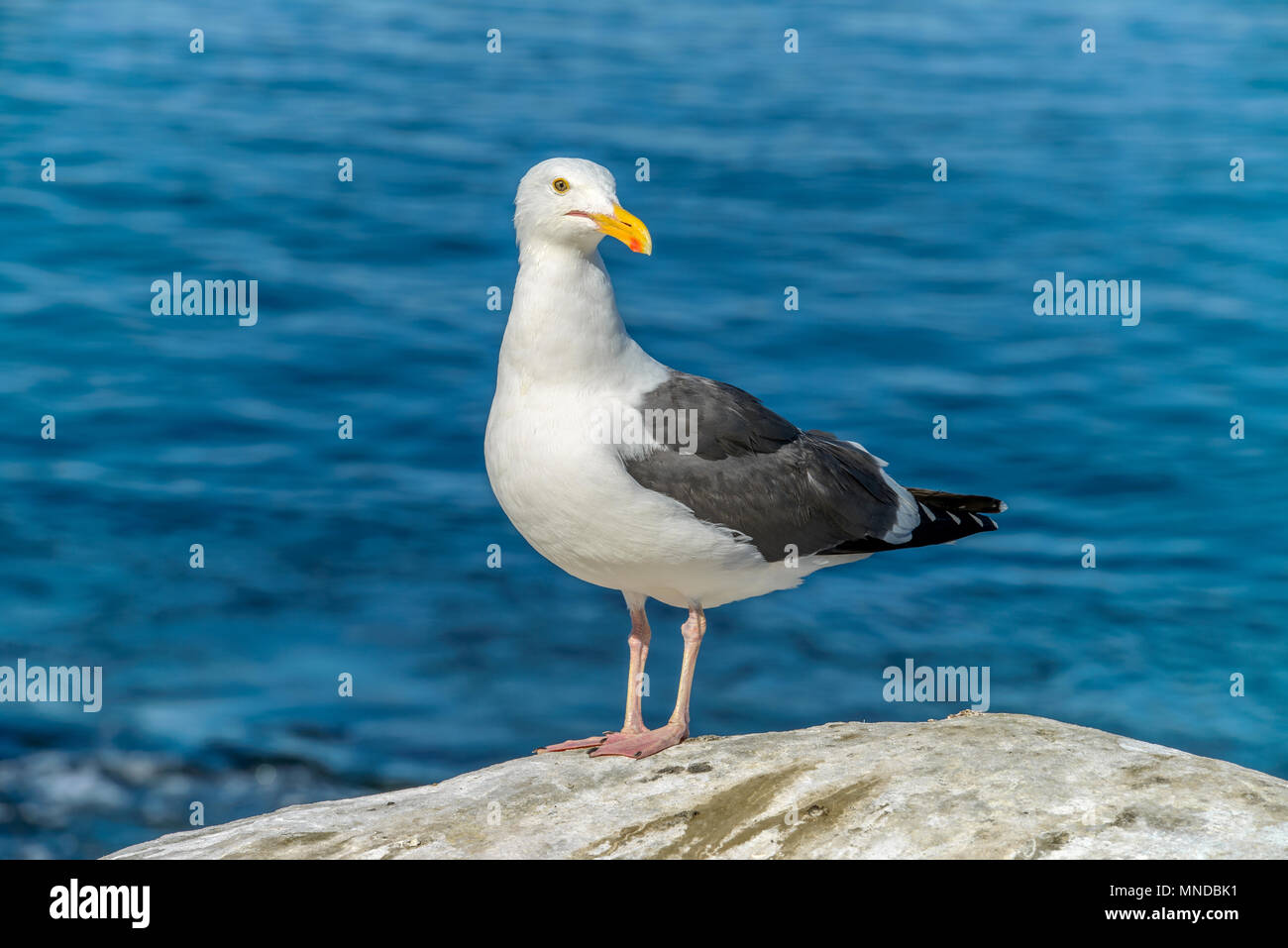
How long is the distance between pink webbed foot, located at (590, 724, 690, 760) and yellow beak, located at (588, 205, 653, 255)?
272cm

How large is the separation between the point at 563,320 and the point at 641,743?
7.90 feet

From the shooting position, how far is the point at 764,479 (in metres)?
8.10

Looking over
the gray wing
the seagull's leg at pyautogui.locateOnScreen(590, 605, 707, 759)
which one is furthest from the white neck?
the seagull's leg at pyautogui.locateOnScreen(590, 605, 707, 759)

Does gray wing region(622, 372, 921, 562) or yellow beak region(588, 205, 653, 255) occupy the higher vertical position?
yellow beak region(588, 205, 653, 255)

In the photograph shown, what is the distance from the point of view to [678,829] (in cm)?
666

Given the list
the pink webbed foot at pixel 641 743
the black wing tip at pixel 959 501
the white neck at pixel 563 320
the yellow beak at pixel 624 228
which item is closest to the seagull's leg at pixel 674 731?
the pink webbed foot at pixel 641 743

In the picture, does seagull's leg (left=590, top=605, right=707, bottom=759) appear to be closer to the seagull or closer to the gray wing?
the seagull

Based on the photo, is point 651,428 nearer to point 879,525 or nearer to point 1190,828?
point 879,525

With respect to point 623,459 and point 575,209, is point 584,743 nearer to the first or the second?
point 623,459

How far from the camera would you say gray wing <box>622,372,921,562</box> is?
7746 mm

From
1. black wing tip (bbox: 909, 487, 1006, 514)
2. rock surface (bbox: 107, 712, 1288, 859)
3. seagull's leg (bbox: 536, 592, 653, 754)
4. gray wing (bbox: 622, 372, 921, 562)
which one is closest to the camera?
rock surface (bbox: 107, 712, 1288, 859)

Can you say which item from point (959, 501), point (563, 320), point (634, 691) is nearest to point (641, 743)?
point (634, 691)
